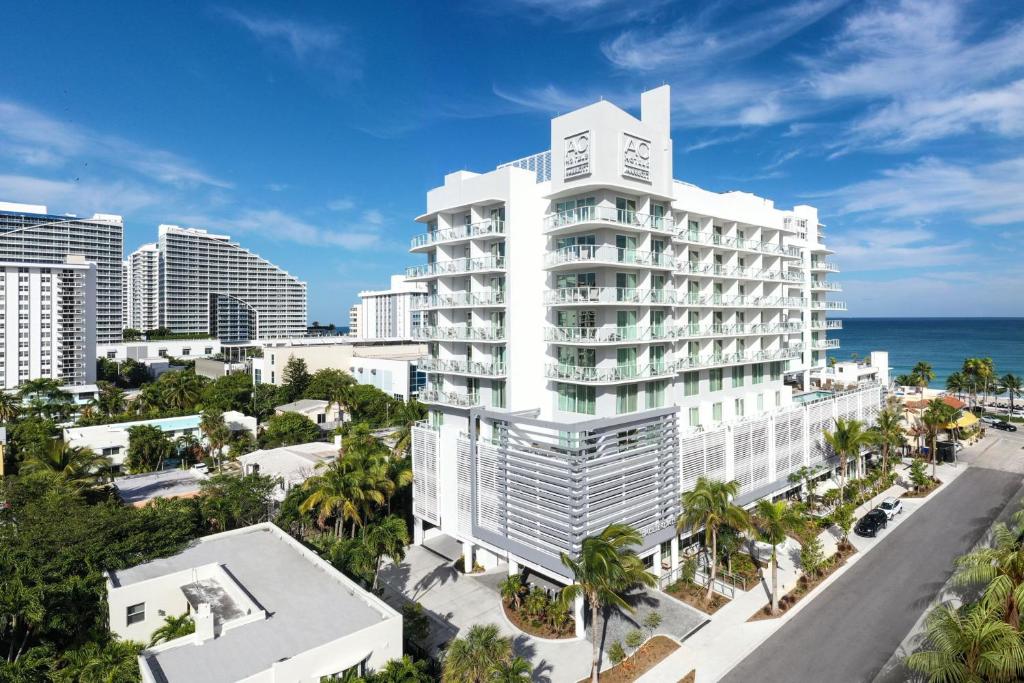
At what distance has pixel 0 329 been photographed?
83.7 meters

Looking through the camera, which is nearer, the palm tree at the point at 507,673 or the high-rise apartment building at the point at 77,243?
the palm tree at the point at 507,673

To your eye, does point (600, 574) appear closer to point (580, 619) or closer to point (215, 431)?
point (580, 619)

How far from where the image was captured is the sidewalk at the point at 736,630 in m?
22.4

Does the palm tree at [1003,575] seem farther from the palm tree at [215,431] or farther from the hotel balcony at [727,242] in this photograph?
the palm tree at [215,431]

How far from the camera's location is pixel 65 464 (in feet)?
114

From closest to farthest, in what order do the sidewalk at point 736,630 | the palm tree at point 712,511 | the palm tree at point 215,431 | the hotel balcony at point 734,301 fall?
1. the sidewalk at point 736,630
2. the palm tree at point 712,511
3. the hotel balcony at point 734,301
4. the palm tree at point 215,431

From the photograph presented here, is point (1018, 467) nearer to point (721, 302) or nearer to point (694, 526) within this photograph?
point (721, 302)

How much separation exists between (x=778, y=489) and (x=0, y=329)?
104 m

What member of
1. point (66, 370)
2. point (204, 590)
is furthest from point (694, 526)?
point (66, 370)

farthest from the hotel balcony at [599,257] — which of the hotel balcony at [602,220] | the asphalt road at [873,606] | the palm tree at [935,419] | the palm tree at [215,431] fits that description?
the palm tree at [215,431]

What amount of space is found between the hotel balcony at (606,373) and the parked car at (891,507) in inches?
771

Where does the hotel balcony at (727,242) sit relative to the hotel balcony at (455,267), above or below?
above

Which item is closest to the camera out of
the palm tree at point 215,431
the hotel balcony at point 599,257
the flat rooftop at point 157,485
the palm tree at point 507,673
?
the palm tree at point 507,673

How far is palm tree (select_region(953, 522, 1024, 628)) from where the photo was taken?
53.1ft
